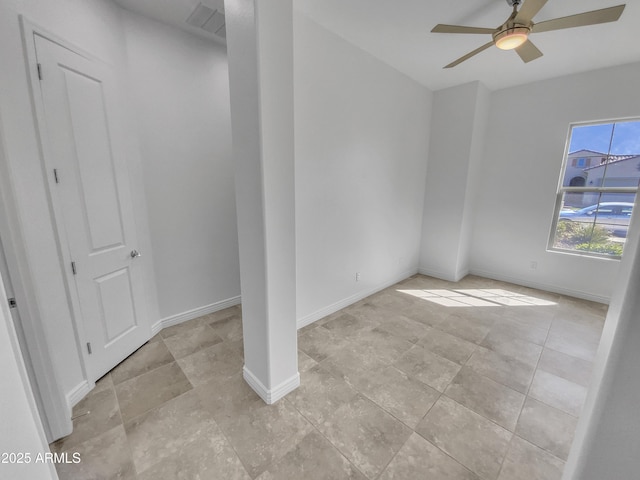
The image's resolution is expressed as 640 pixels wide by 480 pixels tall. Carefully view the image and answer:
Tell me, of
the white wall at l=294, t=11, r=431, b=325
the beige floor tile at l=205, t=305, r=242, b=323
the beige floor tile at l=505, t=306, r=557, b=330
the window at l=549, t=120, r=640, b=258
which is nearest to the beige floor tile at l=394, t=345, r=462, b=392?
the white wall at l=294, t=11, r=431, b=325

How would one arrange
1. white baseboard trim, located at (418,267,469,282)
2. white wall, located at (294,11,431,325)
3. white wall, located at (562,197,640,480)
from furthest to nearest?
white baseboard trim, located at (418,267,469,282)
white wall, located at (294,11,431,325)
white wall, located at (562,197,640,480)

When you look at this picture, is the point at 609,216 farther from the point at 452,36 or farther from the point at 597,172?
the point at 452,36

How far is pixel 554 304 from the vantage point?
10.8ft

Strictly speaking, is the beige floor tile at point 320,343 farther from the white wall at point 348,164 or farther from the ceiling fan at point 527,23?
the ceiling fan at point 527,23

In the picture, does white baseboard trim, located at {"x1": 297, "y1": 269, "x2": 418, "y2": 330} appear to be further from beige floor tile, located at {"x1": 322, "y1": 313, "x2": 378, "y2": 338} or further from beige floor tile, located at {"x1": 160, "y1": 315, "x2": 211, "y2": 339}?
beige floor tile, located at {"x1": 160, "y1": 315, "x2": 211, "y2": 339}

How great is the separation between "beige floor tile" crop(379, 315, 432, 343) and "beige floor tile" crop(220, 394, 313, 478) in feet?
4.40

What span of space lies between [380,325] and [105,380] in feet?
8.02

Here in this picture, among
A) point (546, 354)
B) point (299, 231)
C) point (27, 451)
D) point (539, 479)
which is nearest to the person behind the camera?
point (27, 451)

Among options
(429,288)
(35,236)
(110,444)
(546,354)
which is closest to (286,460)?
(110,444)

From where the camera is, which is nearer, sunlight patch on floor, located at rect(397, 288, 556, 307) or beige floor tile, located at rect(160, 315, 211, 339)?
beige floor tile, located at rect(160, 315, 211, 339)

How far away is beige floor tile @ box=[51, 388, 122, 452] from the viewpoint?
58.9 inches

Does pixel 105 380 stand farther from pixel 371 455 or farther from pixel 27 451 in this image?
pixel 371 455

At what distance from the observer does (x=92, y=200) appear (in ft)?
6.10

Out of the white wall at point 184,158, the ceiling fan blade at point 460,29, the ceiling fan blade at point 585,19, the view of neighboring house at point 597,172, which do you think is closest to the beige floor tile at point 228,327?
the white wall at point 184,158
